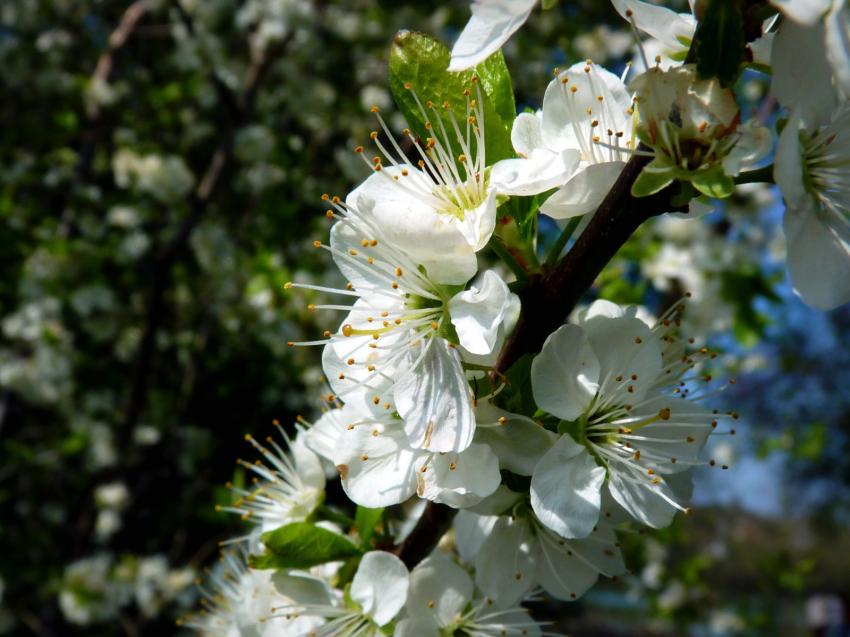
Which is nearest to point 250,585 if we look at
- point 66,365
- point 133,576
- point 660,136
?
point 660,136

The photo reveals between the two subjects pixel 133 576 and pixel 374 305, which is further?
pixel 133 576

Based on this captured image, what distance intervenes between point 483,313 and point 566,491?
0.71 ft

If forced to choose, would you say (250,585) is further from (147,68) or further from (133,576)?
(147,68)

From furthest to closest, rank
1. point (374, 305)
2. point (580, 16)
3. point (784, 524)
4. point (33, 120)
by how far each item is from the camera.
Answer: point (784, 524) → point (33, 120) → point (580, 16) → point (374, 305)

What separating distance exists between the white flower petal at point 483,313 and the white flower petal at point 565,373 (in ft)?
0.24

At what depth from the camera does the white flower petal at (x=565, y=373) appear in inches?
32.1

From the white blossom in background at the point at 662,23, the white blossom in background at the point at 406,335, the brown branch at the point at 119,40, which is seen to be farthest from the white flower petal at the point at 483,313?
the brown branch at the point at 119,40

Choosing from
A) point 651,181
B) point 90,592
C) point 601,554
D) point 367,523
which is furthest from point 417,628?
point 90,592

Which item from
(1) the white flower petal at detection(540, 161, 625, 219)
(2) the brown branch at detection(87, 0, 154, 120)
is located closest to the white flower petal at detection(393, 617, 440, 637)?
(1) the white flower petal at detection(540, 161, 625, 219)

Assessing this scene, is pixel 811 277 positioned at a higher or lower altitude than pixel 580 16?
higher

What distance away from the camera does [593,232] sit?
0.79 meters

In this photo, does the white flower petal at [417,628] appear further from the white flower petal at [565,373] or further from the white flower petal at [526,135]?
the white flower petal at [526,135]

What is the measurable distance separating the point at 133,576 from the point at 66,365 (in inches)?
50.9

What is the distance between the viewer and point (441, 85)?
90 cm
